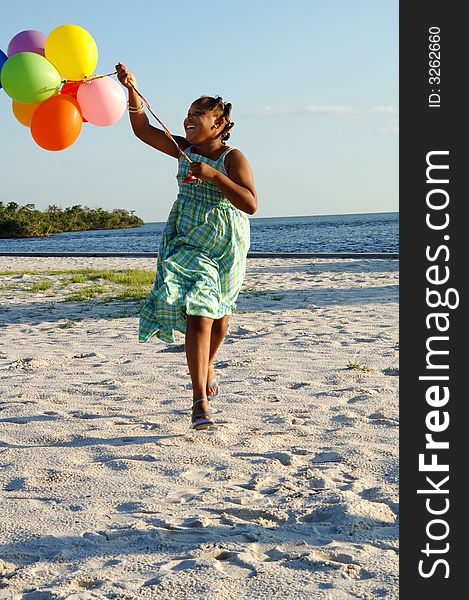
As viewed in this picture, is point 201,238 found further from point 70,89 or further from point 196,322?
point 70,89

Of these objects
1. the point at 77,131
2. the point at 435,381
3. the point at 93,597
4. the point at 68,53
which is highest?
the point at 68,53

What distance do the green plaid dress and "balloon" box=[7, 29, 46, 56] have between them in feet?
4.79

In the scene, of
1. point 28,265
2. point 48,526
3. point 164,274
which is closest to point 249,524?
point 48,526

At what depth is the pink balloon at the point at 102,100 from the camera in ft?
15.6

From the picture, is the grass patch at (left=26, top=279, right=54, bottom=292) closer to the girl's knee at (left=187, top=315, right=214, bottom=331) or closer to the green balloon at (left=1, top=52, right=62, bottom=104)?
the green balloon at (left=1, top=52, right=62, bottom=104)

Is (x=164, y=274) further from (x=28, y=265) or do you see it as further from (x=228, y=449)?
(x=28, y=265)

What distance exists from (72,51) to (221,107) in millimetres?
1125

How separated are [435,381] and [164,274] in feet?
5.86

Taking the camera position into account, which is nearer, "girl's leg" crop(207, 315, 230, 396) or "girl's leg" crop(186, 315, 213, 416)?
"girl's leg" crop(186, 315, 213, 416)

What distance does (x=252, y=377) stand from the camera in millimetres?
5262

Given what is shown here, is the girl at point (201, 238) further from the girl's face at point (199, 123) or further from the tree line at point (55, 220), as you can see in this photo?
the tree line at point (55, 220)

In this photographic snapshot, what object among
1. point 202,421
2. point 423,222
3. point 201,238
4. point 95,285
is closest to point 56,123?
point 201,238

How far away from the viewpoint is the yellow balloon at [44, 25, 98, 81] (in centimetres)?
480

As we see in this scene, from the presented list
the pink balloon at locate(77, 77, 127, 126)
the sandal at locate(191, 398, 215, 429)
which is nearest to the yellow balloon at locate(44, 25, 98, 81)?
the pink balloon at locate(77, 77, 127, 126)
